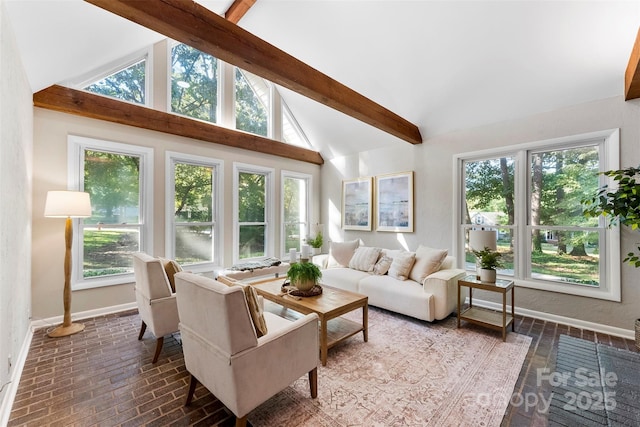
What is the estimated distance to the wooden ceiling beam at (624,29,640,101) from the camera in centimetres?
238

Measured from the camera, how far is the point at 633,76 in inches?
99.0

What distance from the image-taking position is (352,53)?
3910mm

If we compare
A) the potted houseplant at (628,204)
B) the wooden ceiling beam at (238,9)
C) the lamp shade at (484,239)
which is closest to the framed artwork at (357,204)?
the lamp shade at (484,239)

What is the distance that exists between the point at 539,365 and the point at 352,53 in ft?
13.9

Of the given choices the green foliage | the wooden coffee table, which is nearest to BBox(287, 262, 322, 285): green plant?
the wooden coffee table

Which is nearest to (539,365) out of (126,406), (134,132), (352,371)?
(352,371)

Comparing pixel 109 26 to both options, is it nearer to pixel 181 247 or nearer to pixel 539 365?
pixel 181 247

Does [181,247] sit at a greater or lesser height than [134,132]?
lesser

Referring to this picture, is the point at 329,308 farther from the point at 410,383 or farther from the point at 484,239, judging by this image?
the point at 484,239

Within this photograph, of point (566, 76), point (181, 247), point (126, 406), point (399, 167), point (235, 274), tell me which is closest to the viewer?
point (126, 406)

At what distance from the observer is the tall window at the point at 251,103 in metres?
5.10

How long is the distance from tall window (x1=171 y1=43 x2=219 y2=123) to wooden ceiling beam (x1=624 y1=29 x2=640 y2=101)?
5214 millimetres

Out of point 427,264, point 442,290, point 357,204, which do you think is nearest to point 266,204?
point 357,204

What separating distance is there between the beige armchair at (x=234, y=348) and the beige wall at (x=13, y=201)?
125 cm
